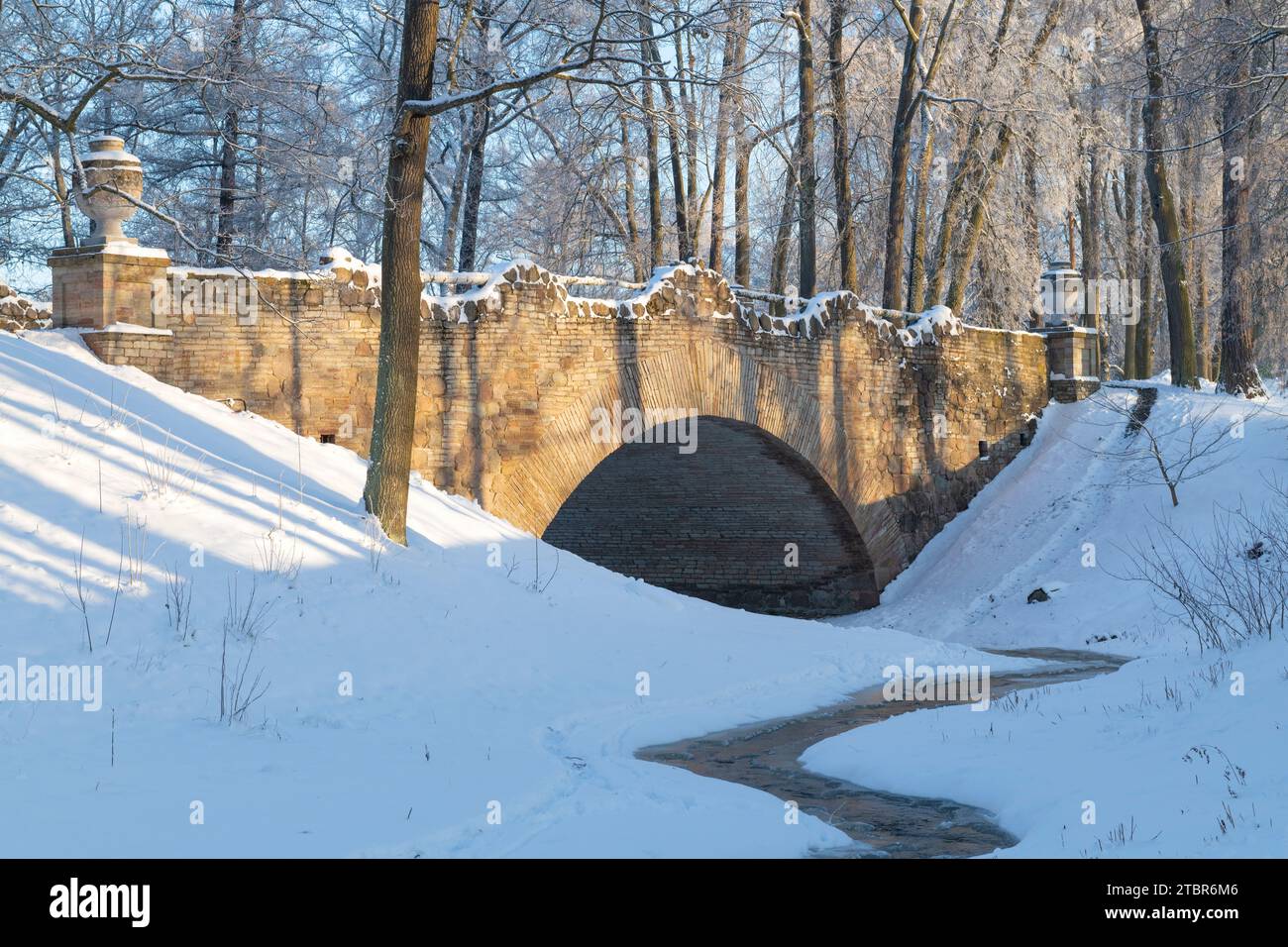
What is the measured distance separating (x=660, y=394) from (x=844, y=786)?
923 centimetres

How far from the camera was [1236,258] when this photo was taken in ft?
65.2

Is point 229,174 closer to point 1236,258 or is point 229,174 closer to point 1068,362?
point 1068,362

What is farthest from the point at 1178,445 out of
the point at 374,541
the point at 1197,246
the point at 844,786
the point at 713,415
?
the point at 844,786

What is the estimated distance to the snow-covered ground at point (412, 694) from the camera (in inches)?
231

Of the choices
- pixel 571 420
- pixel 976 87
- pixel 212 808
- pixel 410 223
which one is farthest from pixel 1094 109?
pixel 212 808

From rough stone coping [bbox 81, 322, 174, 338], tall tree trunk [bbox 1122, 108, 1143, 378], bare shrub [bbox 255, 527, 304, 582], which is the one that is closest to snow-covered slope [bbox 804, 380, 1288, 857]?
bare shrub [bbox 255, 527, 304, 582]

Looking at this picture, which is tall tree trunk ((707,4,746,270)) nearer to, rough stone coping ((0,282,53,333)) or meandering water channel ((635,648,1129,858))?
rough stone coping ((0,282,53,333))

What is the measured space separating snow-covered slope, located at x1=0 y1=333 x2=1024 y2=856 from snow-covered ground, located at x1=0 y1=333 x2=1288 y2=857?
0.03 m

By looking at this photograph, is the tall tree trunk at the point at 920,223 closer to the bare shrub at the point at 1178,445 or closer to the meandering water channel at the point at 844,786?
the bare shrub at the point at 1178,445

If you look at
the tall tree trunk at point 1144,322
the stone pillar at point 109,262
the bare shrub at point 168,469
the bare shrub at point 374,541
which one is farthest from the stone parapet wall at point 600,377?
the tall tree trunk at point 1144,322

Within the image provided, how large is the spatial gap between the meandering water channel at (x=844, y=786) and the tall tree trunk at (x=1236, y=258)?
964 cm

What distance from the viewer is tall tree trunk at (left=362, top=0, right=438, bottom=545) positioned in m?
11.2
